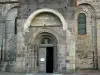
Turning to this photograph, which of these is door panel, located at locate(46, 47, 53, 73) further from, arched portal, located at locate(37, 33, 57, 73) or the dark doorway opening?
arched portal, located at locate(37, 33, 57, 73)

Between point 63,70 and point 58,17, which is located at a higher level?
point 58,17

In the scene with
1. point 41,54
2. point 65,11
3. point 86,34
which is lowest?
point 41,54

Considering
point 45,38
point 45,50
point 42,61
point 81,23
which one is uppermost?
point 81,23

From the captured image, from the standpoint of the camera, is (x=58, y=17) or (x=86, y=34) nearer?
(x=58, y=17)

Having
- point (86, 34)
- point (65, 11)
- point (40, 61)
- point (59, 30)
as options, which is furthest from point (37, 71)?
point (86, 34)

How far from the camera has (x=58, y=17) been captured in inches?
784

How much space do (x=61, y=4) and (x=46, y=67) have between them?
5.94 m

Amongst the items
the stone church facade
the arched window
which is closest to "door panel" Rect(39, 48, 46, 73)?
the stone church facade

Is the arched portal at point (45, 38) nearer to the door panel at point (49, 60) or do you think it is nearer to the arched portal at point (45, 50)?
the arched portal at point (45, 50)

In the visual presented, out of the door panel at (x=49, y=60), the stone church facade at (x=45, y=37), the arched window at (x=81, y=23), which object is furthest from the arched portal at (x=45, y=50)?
the arched window at (x=81, y=23)

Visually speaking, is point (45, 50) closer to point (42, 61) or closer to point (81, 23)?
point (42, 61)

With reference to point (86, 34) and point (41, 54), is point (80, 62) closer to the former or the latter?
point (86, 34)

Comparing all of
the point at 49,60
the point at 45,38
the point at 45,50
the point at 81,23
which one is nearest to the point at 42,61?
the point at 45,50

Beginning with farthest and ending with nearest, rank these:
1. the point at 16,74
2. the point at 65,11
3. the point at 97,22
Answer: the point at 97,22
the point at 65,11
the point at 16,74
